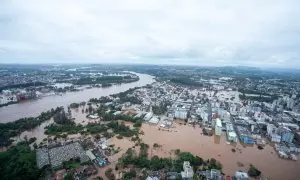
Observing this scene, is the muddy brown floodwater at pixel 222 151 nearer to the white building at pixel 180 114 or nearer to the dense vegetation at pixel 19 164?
the white building at pixel 180 114

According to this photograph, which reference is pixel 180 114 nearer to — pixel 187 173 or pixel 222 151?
pixel 222 151

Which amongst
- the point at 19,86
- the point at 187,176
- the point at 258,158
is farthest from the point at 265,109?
the point at 19,86

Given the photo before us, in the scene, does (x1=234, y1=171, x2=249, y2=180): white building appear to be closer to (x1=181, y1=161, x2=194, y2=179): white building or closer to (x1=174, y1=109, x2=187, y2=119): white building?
(x1=181, y1=161, x2=194, y2=179): white building

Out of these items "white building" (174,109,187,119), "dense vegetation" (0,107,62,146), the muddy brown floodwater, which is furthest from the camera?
"white building" (174,109,187,119)

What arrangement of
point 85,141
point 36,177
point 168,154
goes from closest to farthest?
point 36,177 < point 168,154 < point 85,141

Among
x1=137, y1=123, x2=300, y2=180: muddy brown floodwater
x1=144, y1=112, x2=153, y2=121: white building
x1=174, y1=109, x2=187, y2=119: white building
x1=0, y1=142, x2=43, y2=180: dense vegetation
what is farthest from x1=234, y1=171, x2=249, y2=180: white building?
x1=0, y1=142, x2=43, y2=180: dense vegetation

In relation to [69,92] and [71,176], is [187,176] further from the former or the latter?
[69,92]

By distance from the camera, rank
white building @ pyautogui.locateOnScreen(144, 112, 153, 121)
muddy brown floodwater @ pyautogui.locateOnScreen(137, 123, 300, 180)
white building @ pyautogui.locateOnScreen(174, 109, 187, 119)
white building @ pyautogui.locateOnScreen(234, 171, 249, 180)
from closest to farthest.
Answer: white building @ pyautogui.locateOnScreen(234, 171, 249, 180) < muddy brown floodwater @ pyautogui.locateOnScreen(137, 123, 300, 180) < white building @ pyautogui.locateOnScreen(144, 112, 153, 121) < white building @ pyautogui.locateOnScreen(174, 109, 187, 119)

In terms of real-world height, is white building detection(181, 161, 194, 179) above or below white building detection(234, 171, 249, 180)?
above
